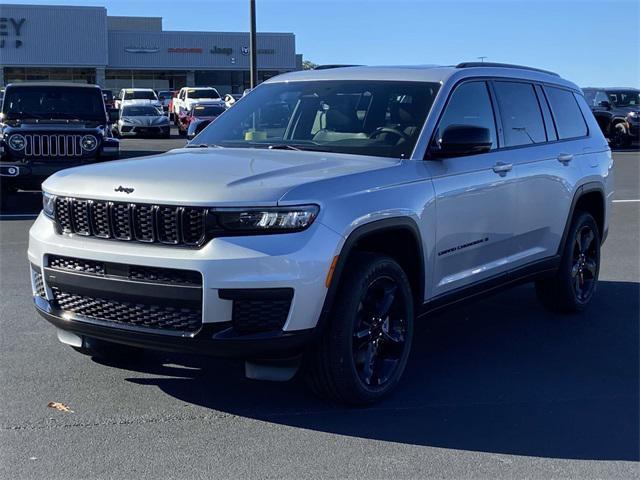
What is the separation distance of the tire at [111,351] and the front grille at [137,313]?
39cm

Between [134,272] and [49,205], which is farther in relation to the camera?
[49,205]

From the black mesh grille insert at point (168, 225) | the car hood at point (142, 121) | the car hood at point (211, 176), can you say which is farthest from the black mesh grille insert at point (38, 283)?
the car hood at point (142, 121)

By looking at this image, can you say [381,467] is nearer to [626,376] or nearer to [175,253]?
[175,253]

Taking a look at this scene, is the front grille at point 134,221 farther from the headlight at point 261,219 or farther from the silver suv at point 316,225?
the headlight at point 261,219

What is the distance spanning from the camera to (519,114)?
6.33m

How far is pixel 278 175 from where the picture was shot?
449 cm

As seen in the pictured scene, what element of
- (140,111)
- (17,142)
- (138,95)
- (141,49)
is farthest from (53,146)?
(141,49)

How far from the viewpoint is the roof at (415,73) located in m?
5.68

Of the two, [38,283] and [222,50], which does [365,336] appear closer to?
[38,283]

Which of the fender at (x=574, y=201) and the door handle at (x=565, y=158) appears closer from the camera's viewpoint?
the door handle at (x=565, y=158)

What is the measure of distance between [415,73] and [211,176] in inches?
77.7

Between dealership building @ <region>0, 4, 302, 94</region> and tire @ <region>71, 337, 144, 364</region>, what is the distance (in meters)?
59.9

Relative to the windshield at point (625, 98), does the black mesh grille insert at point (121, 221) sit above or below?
below

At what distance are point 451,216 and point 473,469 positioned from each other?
174 centimetres
